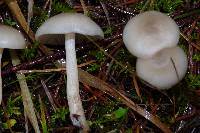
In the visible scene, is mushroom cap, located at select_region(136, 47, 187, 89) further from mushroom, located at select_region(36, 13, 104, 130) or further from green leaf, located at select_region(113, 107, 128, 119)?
mushroom, located at select_region(36, 13, 104, 130)

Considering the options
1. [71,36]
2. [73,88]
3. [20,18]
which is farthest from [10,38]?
[73,88]

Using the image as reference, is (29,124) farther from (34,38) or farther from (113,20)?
(113,20)

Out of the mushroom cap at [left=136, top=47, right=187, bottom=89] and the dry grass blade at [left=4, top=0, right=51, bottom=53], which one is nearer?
the mushroom cap at [left=136, top=47, right=187, bottom=89]

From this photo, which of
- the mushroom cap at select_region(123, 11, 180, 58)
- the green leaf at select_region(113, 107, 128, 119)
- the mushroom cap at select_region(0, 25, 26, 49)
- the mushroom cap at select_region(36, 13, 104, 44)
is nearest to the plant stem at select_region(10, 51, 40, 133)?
the mushroom cap at select_region(0, 25, 26, 49)

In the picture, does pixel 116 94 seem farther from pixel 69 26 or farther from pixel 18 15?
pixel 18 15

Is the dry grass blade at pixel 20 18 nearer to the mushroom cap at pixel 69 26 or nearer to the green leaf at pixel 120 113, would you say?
the mushroom cap at pixel 69 26

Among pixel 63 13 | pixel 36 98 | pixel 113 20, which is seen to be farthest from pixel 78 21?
pixel 36 98
